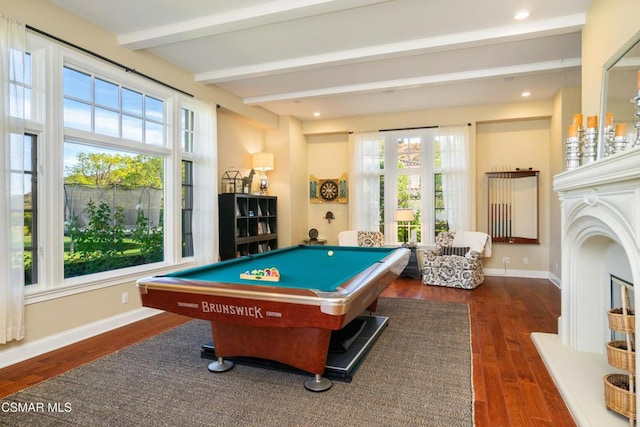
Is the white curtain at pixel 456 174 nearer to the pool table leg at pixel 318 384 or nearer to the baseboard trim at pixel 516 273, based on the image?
the baseboard trim at pixel 516 273

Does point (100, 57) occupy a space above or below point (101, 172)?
above

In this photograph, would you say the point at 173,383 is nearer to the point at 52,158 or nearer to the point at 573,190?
the point at 52,158

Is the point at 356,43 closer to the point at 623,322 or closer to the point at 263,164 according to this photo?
the point at 263,164

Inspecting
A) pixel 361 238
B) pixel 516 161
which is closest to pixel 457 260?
pixel 361 238

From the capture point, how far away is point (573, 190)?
2900mm

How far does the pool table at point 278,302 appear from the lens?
2.03m

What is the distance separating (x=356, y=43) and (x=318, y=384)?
11.4ft

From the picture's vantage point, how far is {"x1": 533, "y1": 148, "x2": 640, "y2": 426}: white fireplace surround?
1976mm

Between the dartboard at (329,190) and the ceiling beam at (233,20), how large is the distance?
14.4 ft

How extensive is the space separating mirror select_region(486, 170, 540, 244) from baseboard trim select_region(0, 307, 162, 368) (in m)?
5.84

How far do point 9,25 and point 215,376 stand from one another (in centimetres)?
321

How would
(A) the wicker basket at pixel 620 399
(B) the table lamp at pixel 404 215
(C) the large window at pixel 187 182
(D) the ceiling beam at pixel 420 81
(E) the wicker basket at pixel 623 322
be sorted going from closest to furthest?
(A) the wicker basket at pixel 620 399, (E) the wicker basket at pixel 623 322, (D) the ceiling beam at pixel 420 81, (C) the large window at pixel 187 182, (B) the table lamp at pixel 404 215

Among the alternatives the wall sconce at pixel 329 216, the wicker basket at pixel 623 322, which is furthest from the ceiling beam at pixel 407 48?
the wall sconce at pixel 329 216

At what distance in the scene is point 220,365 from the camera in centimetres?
278
